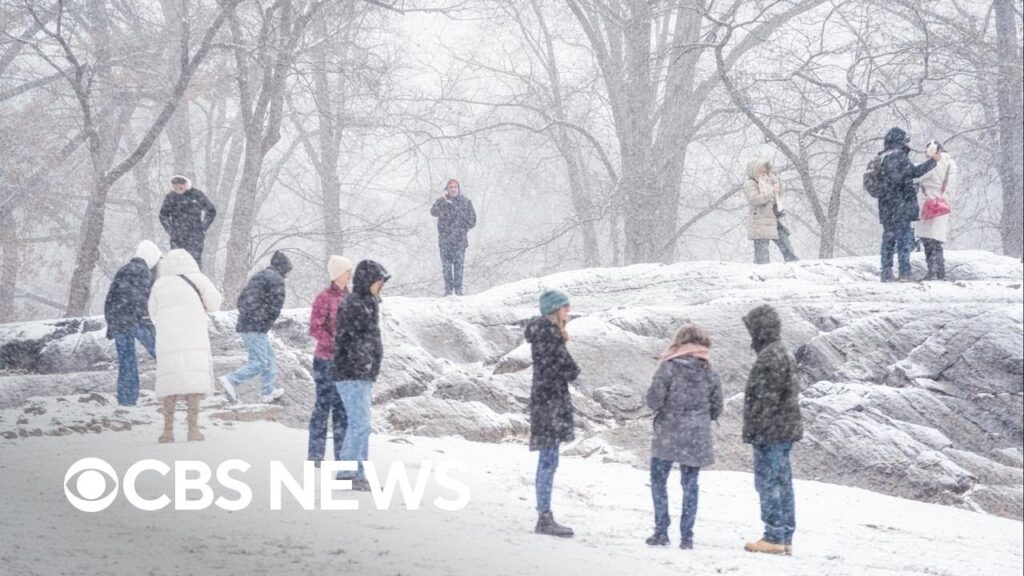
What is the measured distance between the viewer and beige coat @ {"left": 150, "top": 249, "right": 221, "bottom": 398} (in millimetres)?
6059

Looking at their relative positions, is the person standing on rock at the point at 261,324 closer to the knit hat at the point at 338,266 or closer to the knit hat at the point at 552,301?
the knit hat at the point at 338,266

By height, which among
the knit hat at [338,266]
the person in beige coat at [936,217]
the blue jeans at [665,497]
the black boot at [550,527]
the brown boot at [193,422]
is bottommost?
the black boot at [550,527]

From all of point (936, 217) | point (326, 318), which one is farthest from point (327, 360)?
point (936, 217)

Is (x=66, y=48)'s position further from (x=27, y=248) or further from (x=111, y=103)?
(x=27, y=248)

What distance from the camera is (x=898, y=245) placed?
7.62 meters

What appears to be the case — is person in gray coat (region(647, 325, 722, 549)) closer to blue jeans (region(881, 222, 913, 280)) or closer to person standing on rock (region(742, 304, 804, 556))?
person standing on rock (region(742, 304, 804, 556))

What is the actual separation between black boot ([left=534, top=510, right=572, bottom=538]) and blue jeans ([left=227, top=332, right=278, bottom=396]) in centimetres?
295

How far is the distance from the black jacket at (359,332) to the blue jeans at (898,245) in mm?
4037

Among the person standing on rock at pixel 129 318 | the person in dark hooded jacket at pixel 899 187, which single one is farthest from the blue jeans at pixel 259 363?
the person in dark hooded jacket at pixel 899 187

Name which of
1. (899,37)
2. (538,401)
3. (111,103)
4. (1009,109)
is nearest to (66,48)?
(111,103)

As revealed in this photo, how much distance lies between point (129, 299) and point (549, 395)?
3576 mm

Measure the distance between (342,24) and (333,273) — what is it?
864 cm

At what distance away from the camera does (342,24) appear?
44.1 feet

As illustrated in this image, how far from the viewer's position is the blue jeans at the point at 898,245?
7516 millimetres
